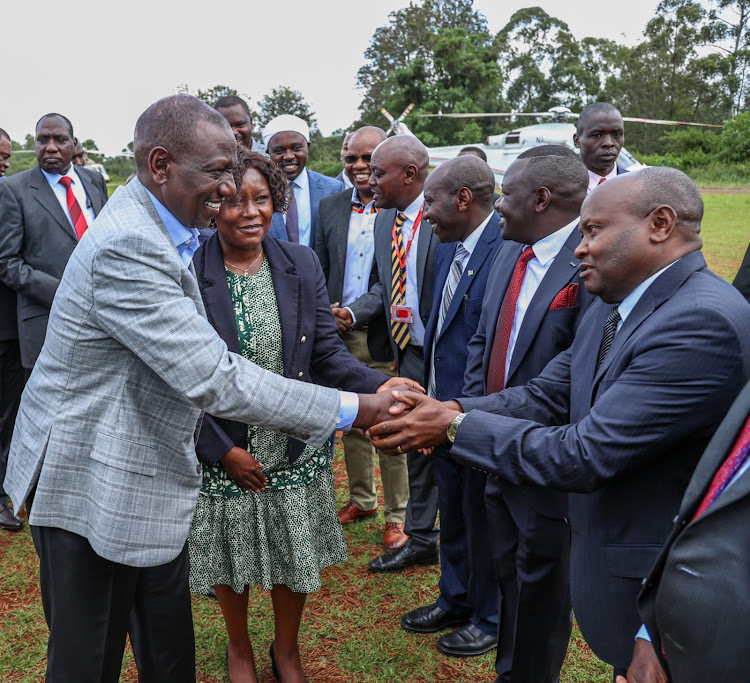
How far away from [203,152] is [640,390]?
1.58 m

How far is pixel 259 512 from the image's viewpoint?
321 cm

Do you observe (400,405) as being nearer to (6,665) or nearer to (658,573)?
(658,573)

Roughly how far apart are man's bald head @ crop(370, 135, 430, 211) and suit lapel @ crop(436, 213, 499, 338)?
1008 millimetres

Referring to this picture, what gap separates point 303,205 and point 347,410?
3283 millimetres

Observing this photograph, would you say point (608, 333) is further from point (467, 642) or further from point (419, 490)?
point (419, 490)

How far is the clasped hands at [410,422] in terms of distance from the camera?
113 inches

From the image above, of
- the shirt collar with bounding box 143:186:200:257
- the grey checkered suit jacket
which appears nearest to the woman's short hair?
the shirt collar with bounding box 143:186:200:257

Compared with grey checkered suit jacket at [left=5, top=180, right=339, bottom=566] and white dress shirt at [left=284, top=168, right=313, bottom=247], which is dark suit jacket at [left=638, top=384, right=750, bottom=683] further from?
white dress shirt at [left=284, top=168, right=313, bottom=247]

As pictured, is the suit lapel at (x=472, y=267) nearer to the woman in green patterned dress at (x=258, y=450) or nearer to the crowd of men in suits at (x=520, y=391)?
the crowd of men in suits at (x=520, y=391)

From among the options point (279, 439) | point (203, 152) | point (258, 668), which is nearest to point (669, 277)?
point (203, 152)

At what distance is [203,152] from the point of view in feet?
7.83

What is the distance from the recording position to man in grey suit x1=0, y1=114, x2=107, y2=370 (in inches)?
212

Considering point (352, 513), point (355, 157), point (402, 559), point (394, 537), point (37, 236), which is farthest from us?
point (355, 157)

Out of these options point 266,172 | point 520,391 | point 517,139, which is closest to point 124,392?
point 266,172
